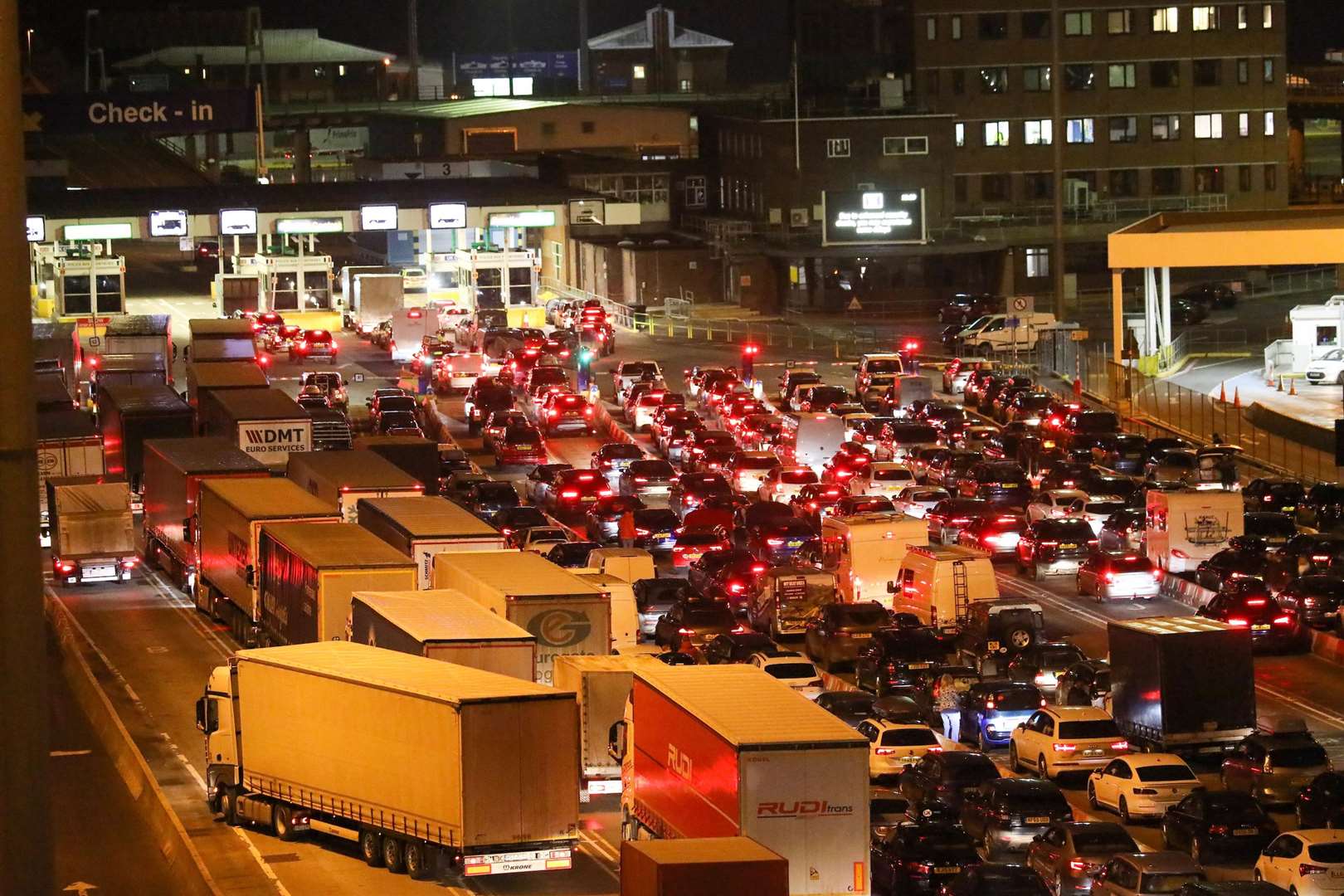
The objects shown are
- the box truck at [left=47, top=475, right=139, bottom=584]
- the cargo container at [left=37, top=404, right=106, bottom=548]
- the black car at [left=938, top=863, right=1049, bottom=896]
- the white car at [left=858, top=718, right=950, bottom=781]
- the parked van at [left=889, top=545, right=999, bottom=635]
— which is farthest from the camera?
the cargo container at [left=37, top=404, right=106, bottom=548]

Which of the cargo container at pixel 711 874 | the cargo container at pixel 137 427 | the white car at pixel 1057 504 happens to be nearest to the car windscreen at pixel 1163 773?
the cargo container at pixel 711 874

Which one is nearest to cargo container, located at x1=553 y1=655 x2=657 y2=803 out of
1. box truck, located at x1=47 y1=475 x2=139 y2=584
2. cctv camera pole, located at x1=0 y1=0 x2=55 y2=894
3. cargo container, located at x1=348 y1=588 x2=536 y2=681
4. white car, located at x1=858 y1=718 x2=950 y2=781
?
cargo container, located at x1=348 y1=588 x2=536 y2=681

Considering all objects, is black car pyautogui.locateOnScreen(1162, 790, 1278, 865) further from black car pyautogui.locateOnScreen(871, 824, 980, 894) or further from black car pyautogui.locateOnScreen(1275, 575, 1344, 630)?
black car pyautogui.locateOnScreen(1275, 575, 1344, 630)

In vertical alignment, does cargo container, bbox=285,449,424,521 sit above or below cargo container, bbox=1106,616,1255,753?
above

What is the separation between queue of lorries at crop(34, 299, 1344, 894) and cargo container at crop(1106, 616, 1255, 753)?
0.14ft

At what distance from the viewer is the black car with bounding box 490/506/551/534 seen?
4394 centimetres

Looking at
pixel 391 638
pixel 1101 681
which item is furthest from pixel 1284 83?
pixel 391 638

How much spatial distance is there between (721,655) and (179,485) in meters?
14.2

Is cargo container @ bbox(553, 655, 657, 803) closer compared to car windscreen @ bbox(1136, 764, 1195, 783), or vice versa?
cargo container @ bbox(553, 655, 657, 803)

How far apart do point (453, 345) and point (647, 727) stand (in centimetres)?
5322

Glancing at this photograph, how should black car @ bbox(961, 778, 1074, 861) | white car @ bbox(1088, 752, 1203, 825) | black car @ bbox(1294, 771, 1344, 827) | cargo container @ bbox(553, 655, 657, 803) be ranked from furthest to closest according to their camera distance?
1. white car @ bbox(1088, 752, 1203, 825)
2. cargo container @ bbox(553, 655, 657, 803)
3. black car @ bbox(1294, 771, 1344, 827)
4. black car @ bbox(961, 778, 1074, 861)

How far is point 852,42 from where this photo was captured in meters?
117

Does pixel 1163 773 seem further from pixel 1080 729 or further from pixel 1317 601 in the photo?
pixel 1317 601

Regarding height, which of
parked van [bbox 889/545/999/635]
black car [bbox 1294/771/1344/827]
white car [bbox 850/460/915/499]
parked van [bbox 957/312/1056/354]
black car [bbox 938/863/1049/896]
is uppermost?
parked van [bbox 957/312/1056/354]
